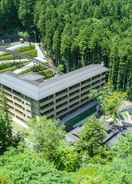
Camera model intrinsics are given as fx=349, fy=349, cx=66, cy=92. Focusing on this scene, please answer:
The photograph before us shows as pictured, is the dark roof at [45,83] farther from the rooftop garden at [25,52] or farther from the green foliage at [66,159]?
the rooftop garden at [25,52]

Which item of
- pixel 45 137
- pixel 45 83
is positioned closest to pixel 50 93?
pixel 45 83

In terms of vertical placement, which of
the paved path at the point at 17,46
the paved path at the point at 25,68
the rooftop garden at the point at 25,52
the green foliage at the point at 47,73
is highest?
the paved path at the point at 17,46

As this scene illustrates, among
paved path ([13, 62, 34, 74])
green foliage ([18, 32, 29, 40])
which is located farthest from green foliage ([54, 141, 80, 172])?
green foliage ([18, 32, 29, 40])

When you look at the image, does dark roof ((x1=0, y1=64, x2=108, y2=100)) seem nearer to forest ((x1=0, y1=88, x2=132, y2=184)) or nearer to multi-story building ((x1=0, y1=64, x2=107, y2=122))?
multi-story building ((x1=0, y1=64, x2=107, y2=122))

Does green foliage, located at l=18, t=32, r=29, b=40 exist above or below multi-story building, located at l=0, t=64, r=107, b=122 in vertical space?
above

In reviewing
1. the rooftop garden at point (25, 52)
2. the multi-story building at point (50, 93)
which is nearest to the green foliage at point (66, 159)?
the multi-story building at point (50, 93)

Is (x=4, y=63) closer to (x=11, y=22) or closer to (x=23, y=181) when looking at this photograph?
(x=11, y=22)

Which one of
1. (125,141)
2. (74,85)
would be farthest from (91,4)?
(125,141)
